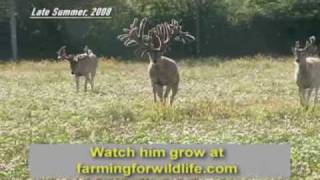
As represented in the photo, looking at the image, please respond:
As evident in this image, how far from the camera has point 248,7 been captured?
4109cm

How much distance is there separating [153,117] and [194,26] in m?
27.8

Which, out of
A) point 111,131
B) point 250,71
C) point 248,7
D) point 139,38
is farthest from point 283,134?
point 248,7

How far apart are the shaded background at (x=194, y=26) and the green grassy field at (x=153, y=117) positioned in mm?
16420

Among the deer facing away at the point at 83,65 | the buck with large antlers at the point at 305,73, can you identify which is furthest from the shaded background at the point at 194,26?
the buck with large antlers at the point at 305,73

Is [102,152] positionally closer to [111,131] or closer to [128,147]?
→ [128,147]

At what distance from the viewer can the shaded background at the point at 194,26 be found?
39969 mm

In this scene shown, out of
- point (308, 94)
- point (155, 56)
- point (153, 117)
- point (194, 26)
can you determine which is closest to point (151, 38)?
point (155, 56)

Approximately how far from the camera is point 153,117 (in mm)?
13477

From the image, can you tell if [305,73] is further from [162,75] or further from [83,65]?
[83,65]

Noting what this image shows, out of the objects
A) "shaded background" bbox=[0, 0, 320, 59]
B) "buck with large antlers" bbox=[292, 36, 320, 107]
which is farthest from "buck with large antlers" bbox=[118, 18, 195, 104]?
"shaded background" bbox=[0, 0, 320, 59]


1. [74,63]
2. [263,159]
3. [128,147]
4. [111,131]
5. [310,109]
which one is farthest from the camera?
[74,63]

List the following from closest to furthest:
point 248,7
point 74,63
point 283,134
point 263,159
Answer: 1. point 263,159
2. point 283,134
3. point 74,63
4. point 248,7

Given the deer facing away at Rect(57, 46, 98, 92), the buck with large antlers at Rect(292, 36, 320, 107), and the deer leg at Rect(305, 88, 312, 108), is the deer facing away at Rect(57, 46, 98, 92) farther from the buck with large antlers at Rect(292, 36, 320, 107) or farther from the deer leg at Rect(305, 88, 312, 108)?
the buck with large antlers at Rect(292, 36, 320, 107)

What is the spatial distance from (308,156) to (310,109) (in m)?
4.67
